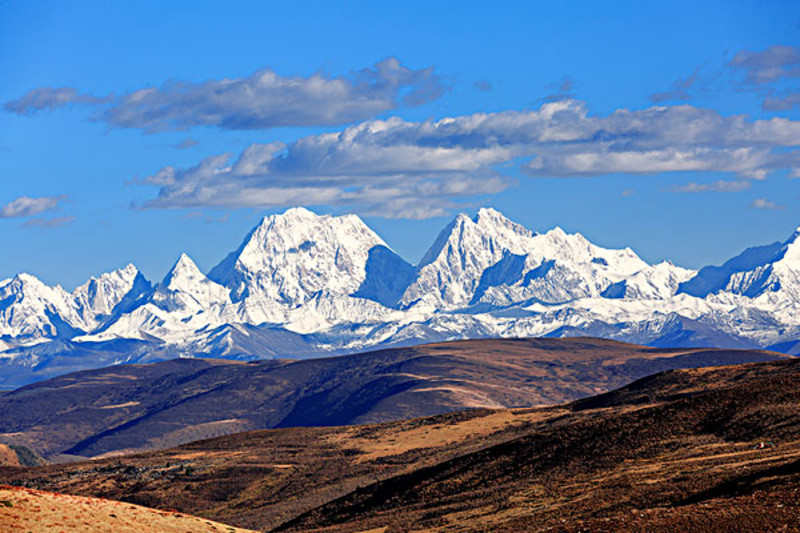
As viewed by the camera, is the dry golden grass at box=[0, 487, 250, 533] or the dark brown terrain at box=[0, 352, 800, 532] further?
the dark brown terrain at box=[0, 352, 800, 532]

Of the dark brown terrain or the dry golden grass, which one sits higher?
the dry golden grass

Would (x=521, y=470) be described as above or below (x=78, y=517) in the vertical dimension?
below

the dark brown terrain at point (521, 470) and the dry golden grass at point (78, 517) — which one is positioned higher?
the dry golden grass at point (78, 517)

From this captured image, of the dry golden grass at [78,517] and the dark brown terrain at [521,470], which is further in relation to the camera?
the dark brown terrain at [521,470]

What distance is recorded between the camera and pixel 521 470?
89125 millimetres

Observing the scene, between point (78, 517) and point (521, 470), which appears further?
point (521, 470)

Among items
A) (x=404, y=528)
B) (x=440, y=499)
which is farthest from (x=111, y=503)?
(x=440, y=499)

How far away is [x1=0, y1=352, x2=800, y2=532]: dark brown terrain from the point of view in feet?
184

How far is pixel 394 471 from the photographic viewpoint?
125 metres

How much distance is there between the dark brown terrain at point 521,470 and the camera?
184 ft

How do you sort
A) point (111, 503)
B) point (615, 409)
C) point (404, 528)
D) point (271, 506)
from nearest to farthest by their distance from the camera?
point (111, 503) < point (404, 528) < point (271, 506) < point (615, 409)

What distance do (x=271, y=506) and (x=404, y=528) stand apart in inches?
1981

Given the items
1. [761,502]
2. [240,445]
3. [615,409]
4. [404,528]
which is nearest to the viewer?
[761,502]

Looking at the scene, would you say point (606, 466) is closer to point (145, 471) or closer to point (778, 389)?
point (778, 389)
